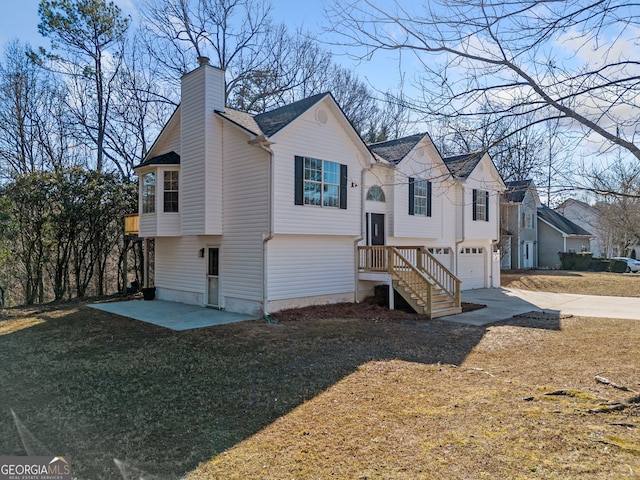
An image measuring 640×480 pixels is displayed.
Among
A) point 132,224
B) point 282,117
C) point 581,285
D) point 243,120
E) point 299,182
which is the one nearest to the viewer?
point 299,182

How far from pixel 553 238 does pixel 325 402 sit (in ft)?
113

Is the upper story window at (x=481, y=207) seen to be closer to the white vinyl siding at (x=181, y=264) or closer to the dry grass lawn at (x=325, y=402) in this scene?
the dry grass lawn at (x=325, y=402)

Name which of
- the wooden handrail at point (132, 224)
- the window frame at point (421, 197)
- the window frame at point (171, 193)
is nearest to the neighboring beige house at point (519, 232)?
the window frame at point (421, 197)

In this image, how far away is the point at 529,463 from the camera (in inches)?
134

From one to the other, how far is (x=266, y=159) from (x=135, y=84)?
1490cm

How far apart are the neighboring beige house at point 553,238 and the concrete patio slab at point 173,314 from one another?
2992cm

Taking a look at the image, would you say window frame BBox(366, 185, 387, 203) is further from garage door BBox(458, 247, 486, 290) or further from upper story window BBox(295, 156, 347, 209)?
garage door BBox(458, 247, 486, 290)

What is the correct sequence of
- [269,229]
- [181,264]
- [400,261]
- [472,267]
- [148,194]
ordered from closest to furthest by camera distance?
1. [269,229]
2. [148,194]
3. [400,261]
4. [181,264]
5. [472,267]

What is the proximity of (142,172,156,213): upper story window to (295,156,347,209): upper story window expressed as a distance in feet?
17.1

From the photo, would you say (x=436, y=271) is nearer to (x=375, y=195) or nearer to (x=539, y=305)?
(x=375, y=195)

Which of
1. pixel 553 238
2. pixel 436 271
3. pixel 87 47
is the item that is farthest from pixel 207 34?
→ pixel 553 238

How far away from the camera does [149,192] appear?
545 inches

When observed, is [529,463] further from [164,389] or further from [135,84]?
[135,84]

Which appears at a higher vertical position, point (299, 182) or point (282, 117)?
point (282, 117)
